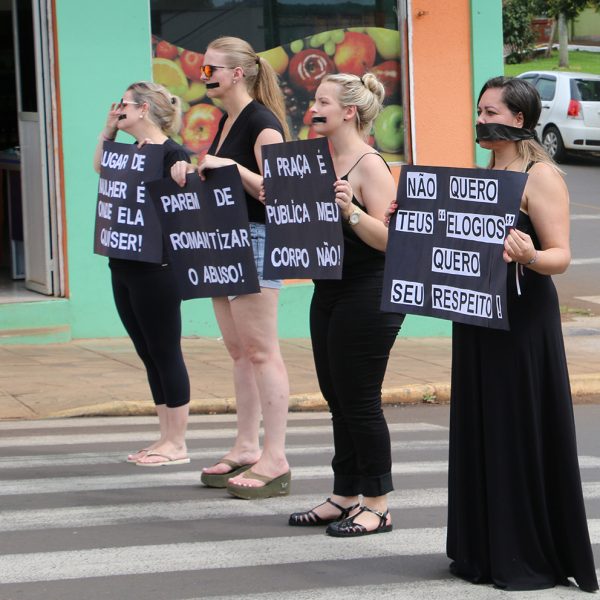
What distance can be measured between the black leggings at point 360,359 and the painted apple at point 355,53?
Answer: 25.3 ft

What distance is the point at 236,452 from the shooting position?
6945 millimetres

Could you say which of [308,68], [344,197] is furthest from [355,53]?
[344,197]

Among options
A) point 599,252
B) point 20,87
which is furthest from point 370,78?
point 599,252

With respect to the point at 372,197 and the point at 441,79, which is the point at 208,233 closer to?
the point at 372,197

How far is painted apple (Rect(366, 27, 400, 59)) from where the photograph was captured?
13.4 meters

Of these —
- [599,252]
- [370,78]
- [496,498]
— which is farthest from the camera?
[599,252]

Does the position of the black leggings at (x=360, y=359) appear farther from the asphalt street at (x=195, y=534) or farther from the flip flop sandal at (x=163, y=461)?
the flip flop sandal at (x=163, y=461)

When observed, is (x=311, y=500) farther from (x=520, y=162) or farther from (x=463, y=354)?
(x=520, y=162)

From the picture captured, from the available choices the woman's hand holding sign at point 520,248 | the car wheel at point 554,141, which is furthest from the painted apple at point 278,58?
the car wheel at point 554,141

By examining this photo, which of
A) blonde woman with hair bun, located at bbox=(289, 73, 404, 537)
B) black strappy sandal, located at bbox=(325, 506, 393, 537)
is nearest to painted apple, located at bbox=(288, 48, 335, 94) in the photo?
blonde woman with hair bun, located at bbox=(289, 73, 404, 537)

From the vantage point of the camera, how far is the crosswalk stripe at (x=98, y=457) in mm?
7656

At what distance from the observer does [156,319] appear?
23.6 ft

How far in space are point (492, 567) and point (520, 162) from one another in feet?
5.04

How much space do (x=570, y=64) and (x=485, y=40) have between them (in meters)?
38.2
